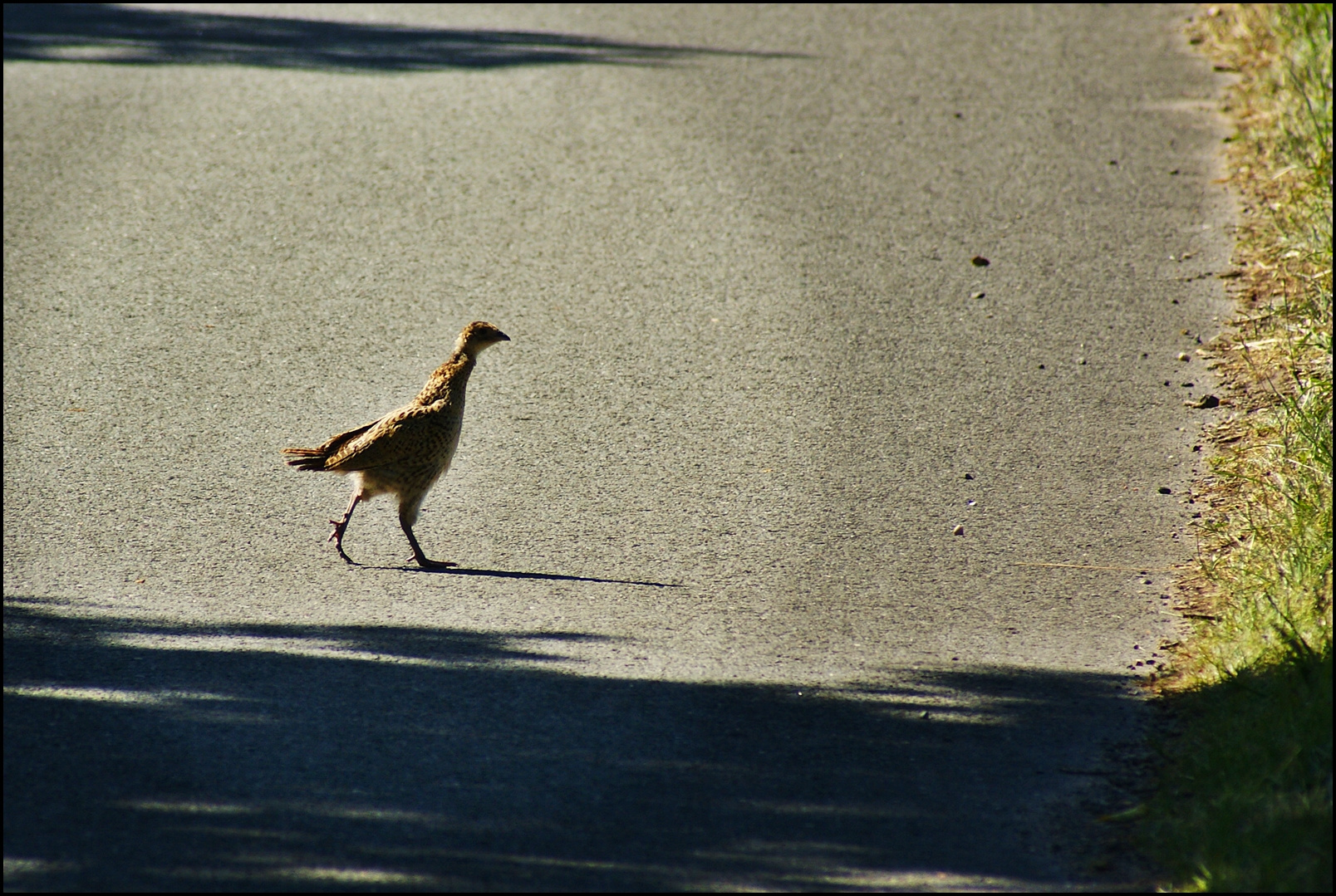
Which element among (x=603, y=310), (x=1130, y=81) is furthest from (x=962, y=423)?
(x=1130, y=81)

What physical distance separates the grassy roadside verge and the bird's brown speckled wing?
10.1ft

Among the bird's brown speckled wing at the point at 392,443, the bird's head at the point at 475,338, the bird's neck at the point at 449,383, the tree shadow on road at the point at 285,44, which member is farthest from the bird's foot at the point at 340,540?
the tree shadow on road at the point at 285,44

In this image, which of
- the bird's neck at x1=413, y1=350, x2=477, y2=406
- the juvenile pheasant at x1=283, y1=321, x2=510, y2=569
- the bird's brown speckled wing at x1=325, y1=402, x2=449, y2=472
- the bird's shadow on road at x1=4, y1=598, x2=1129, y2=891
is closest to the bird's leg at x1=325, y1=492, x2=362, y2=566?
the juvenile pheasant at x1=283, y1=321, x2=510, y2=569

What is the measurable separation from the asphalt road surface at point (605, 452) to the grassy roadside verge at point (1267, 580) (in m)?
0.22

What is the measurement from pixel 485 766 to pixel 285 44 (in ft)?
36.6

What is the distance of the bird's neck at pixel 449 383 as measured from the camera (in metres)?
5.82

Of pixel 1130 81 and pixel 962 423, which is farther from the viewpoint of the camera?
pixel 1130 81

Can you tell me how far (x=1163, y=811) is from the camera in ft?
12.4

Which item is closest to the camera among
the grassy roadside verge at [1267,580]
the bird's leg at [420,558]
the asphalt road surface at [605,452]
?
the grassy roadside verge at [1267,580]

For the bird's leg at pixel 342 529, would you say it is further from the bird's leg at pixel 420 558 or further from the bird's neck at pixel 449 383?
the bird's neck at pixel 449 383

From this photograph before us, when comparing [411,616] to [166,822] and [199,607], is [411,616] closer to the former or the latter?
[199,607]

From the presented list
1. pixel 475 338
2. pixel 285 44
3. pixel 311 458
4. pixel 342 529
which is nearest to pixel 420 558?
pixel 342 529

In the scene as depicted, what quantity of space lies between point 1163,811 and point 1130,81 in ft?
30.8

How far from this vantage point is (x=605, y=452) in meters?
6.59
